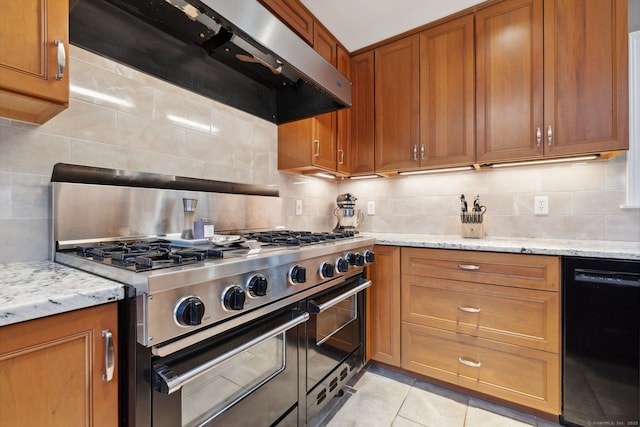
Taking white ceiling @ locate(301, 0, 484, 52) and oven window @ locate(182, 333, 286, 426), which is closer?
oven window @ locate(182, 333, 286, 426)

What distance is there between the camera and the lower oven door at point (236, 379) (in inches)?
30.0

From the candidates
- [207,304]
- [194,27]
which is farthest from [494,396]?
[194,27]

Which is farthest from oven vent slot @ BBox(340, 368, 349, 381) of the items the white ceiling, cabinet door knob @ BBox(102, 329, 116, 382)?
the white ceiling

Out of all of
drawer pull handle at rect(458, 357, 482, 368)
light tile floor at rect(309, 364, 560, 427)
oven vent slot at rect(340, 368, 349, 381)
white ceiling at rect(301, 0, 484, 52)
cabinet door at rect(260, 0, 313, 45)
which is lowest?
light tile floor at rect(309, 364, 560, 427)

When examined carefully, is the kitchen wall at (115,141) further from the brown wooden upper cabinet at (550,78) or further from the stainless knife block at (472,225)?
the brown wooden upper cabinet at (550,78)

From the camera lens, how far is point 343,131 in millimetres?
2322

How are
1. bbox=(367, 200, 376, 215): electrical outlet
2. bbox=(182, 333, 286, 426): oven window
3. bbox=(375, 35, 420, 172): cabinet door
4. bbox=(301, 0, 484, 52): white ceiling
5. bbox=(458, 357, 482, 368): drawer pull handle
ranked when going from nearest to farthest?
bbox=(182, 333, 286, 426): oven window < bbox=(458, 357, 482, 368): drawer pull handle < bbox=(301, 0, 484, 52): white ceiling < bbox=(375, 35, 420, 172): cabinet door < bbox=(367, 200, 376, 215): electrical outlet

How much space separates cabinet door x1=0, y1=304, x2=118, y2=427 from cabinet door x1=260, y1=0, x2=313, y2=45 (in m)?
1.60

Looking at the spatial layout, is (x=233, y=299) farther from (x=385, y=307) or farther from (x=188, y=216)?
(x=385, y=307)

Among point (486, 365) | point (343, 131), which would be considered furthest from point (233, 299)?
point (343, 131)

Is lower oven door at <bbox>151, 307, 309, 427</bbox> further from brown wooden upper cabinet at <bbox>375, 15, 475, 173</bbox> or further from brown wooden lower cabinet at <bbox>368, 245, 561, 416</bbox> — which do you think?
brown wooden upper cabinet at <bbox>375, 15, 475, 173</bbox>

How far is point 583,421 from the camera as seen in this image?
136 cm

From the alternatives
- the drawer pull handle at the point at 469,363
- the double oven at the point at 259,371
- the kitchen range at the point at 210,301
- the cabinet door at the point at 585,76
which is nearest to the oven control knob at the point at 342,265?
the kitchen range at the point at 210,301

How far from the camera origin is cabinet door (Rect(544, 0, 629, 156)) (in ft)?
5.05
